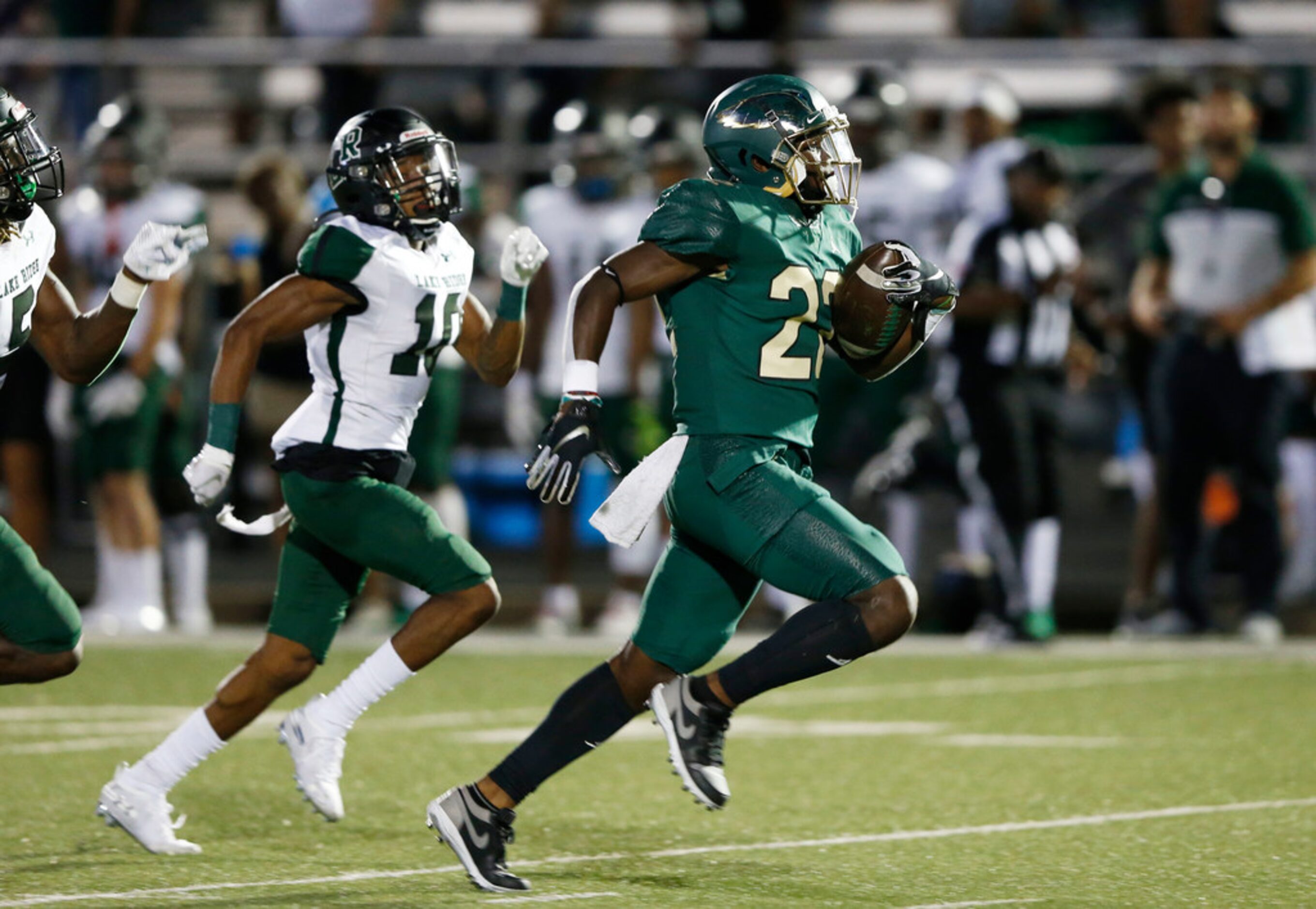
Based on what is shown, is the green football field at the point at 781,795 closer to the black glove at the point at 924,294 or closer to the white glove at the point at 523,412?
the black glove at the point at 924,294

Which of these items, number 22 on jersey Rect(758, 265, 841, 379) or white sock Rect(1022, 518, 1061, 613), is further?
white sock Rect(1022, 518, 1061, 613)

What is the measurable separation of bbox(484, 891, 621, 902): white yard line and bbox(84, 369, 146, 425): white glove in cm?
525

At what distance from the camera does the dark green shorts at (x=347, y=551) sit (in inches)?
204

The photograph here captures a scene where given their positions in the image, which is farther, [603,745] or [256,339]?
[603,745]

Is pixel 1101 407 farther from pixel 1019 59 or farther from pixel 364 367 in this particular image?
pixel 364 367

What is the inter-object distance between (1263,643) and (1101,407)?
2.30 m

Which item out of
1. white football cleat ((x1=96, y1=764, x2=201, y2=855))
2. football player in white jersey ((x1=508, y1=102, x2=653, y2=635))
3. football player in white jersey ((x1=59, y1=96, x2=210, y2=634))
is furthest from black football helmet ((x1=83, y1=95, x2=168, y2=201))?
white football cleat ((x1=96, y1=764, x2=201, y2=855))

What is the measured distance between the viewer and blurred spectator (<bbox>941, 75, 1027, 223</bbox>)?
946cm

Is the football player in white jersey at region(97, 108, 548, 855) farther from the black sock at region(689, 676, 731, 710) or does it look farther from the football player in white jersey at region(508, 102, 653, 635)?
the football player in white jersey at region(508, 102, 653, 635)

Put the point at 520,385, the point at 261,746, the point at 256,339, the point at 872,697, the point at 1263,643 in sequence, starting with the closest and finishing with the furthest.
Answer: the point at 256,339 → the point at 261,746 → the point at 872,697 → the point at 1263,643 → the point at 520,385

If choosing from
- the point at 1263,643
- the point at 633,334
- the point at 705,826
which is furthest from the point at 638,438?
the point at 705,826

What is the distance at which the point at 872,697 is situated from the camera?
784 centimetres

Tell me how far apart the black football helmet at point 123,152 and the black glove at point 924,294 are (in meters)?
5.36

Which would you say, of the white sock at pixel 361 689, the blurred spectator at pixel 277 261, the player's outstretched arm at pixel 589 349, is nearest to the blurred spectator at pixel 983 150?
the blurred spectator at pixel 277 261
